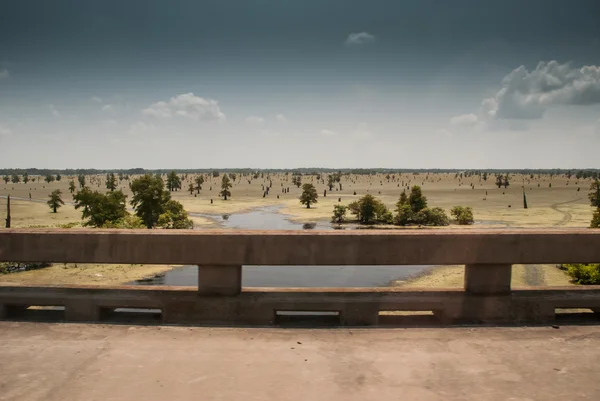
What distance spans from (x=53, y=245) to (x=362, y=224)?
2544 inches

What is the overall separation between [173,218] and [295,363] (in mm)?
54830

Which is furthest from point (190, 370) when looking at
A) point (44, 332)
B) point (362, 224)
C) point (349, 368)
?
point (362, 224)

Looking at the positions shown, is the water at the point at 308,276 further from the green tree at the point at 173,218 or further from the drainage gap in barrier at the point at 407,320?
the drainage gap in barrier at the point at 407,320

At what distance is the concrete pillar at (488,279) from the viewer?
6.20 m

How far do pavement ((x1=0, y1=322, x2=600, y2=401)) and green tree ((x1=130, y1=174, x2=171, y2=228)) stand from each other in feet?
175

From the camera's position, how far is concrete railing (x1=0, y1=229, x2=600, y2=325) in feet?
19.5

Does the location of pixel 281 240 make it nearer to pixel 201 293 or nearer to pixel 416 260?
pixel 201 293

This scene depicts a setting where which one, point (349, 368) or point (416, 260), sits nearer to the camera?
point (349, 368)

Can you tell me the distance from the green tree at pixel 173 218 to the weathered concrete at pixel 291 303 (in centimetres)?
5053

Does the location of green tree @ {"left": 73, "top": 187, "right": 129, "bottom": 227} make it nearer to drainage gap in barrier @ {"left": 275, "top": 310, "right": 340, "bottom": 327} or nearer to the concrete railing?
the concrete railing

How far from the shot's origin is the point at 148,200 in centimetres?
5744

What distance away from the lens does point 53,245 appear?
5969 mm

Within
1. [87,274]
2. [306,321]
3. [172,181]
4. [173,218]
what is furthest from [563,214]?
[172,181]

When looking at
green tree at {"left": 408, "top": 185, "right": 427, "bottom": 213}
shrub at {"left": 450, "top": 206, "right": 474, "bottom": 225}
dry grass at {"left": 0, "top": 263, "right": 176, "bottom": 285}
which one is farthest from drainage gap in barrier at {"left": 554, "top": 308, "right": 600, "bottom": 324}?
green tree at {"left": 408, "top": 185, "right": 427, "bottom": 213}
